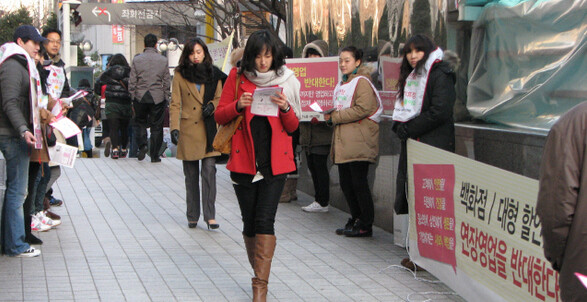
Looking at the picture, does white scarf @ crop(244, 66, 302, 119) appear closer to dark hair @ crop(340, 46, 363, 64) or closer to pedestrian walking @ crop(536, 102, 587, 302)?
dark hair @ crop(340, 46, 363, 64)

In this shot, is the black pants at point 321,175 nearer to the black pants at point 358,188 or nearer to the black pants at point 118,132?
the black pants at point 358,188

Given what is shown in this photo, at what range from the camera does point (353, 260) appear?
23.4 feet

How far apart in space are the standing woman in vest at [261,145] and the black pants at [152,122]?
8358 millimetres

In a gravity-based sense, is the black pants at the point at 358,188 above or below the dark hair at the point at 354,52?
below

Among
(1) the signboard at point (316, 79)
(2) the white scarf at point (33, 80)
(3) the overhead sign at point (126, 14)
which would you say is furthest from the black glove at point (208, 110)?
(3) the overhead sign at point (126, 14)

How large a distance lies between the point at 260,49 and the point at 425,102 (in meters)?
1.63

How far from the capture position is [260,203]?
5684 mm

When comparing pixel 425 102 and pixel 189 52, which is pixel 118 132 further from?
pixel 425 102

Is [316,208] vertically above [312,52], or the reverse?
[312,52]

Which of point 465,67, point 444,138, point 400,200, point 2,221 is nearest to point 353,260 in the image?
point 400,200

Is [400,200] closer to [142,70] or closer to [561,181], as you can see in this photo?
[561,181]

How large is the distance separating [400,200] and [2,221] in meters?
3.28

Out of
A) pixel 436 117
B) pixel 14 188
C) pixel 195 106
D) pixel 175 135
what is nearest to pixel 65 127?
pixel 14 188

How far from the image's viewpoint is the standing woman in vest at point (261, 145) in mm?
5594
